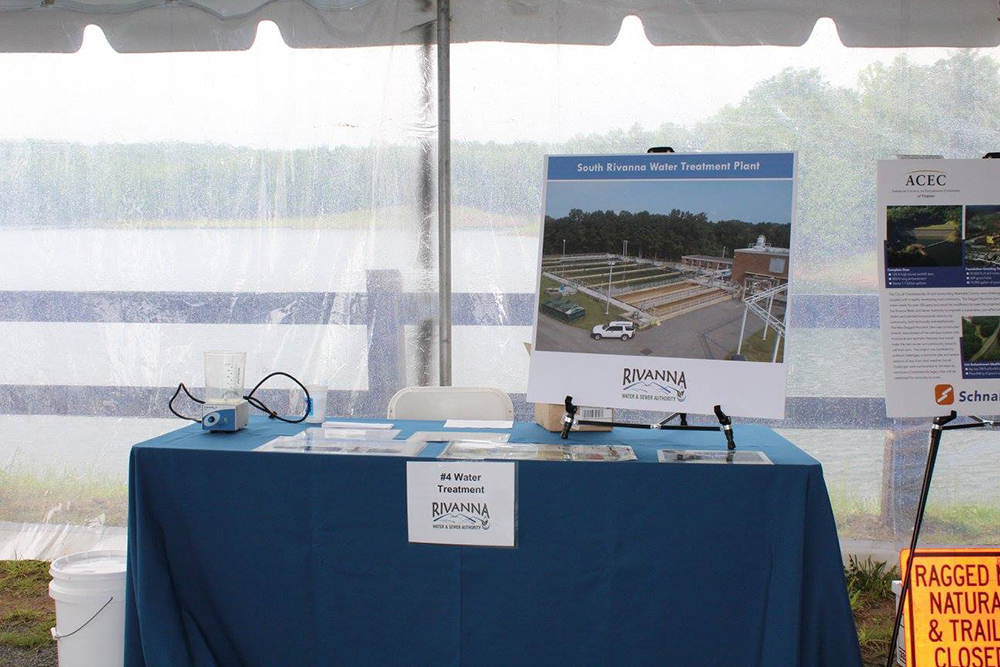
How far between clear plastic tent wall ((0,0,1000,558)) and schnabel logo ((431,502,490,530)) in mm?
1513

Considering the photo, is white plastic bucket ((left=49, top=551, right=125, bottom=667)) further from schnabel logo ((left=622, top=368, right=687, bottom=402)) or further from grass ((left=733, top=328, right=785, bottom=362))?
grass ((left=733, top=328, right=785, bottom=362))

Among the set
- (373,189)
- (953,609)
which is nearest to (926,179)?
(953,609)

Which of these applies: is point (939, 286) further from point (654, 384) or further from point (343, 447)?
point (343, 447)

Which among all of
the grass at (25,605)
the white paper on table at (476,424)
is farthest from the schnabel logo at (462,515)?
the grass at (25,605)

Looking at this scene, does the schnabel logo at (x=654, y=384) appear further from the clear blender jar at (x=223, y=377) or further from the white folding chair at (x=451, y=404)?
the clear blender jar at (x=223, y=377)

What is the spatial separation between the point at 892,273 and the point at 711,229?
1.84ft

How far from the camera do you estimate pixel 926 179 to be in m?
2.59

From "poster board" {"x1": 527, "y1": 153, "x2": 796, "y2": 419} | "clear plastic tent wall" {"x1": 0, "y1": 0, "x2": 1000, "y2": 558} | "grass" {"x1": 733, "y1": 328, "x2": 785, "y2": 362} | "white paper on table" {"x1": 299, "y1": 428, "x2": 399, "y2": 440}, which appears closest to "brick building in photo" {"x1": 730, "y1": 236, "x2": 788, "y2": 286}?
"poster board" {"x1": 527, "y1": 153, "x2": 796, "y2": 419}

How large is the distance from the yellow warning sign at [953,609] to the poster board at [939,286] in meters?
0.49

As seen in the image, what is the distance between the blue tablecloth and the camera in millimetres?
2314

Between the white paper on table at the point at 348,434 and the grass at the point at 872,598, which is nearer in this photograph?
the white paper on table at the point at 348,434

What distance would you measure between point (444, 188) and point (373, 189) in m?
0.31

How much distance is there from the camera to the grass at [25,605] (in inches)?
130

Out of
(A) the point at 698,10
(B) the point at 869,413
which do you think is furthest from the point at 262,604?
(A) the point at 698,10
